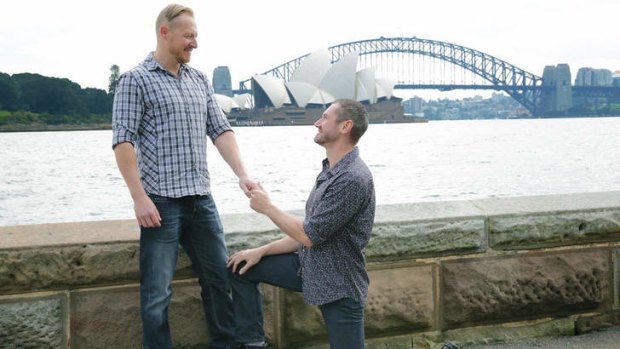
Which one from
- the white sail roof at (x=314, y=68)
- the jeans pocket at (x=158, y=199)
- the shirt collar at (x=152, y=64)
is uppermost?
the white sail roof at (x=314, y=68)

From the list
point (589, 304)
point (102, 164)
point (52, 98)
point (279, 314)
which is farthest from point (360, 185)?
point (52, 98)

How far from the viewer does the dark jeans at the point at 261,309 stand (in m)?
1.98

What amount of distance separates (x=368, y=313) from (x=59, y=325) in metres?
0.97

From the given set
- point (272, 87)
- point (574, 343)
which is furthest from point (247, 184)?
point (272, 87)

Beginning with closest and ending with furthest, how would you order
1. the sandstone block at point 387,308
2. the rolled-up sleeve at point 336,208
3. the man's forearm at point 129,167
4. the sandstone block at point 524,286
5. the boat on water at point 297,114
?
1. the rolled-up sleeve at point 336,208
2. the man's forearm at point 129,167
3. the sandstone block at point 387,308
4. the sandstone block at point 524,286
5. the boat on water at point 297,114

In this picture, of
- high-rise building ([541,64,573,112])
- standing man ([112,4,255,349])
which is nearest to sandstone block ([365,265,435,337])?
standing man ([112,4,255,349])

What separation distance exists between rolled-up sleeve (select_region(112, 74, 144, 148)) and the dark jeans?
51cm

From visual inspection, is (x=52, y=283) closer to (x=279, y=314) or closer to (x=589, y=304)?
(x=279, y=314)

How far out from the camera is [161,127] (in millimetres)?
2127

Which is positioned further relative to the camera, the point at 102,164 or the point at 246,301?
the point at 102,164

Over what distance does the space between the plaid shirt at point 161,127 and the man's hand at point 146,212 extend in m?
0.09

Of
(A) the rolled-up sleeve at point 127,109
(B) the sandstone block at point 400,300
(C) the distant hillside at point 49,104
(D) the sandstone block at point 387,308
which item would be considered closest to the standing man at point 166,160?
(A) the rolled-up sleeve at point 127,109

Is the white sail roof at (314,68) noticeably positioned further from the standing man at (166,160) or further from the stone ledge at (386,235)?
the standing man at (166,160)

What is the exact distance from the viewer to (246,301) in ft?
7.18
